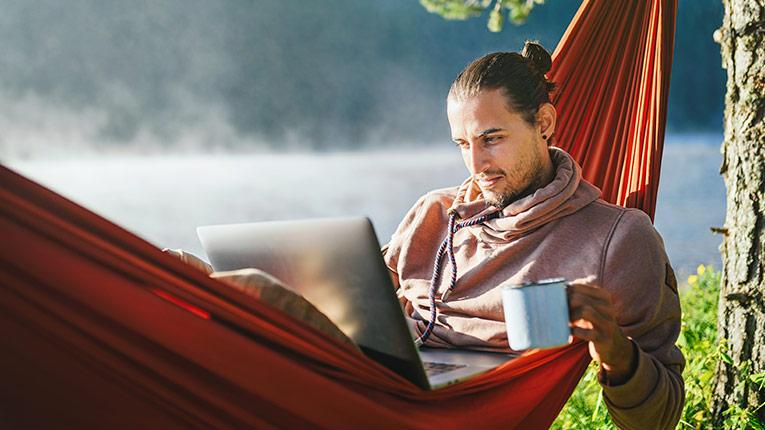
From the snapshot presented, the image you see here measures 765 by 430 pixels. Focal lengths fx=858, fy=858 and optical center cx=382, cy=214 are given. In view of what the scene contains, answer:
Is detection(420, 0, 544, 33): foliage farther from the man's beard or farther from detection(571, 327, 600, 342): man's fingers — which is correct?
detection(571, 327, 600, 342): man's fingers

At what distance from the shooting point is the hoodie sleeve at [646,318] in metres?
1.61

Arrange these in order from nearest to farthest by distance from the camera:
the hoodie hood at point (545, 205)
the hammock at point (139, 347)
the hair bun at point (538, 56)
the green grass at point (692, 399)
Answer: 1. the hammock at point (139, 347)
2. the hoodie hood at point (545, 205)
3. the hair bun at point (538, 56)
4. the green grass at point (692, 399)

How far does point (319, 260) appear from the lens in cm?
143

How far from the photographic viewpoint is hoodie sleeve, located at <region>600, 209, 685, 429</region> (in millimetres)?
1608

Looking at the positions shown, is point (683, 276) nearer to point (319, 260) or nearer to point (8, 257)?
point (319, 260)

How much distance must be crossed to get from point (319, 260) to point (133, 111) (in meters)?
5.72

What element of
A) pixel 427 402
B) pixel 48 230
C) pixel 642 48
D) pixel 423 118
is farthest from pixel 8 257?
pixel 423 118

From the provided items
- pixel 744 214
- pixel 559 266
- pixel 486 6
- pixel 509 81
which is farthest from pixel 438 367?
pixel 486 6

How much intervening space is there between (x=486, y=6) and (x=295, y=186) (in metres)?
3.32

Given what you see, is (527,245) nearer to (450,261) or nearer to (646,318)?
(450,261)

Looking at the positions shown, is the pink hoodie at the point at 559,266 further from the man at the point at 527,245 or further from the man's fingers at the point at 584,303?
the man's fingers at the point at 584,303

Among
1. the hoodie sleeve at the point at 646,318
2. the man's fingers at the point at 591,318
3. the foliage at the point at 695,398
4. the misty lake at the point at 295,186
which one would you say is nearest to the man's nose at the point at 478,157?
the hoodie sleeve at the point at 646,318

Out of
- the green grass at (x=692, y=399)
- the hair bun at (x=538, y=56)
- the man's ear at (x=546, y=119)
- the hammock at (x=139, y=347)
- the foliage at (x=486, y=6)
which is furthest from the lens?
the foliage at (x=486, y=6)

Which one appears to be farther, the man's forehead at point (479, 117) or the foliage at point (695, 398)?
the foliage at point (695, 398)
